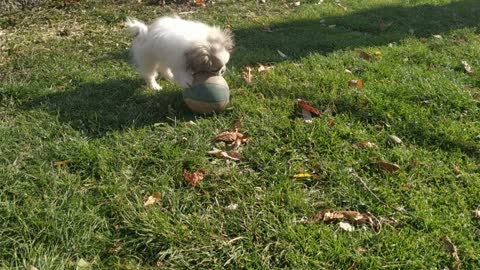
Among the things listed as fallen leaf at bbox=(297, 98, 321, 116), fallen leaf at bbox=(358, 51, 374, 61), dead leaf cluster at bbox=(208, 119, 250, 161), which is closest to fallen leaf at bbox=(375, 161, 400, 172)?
fallen leaf at bbox=(297, 98, 321, 116)

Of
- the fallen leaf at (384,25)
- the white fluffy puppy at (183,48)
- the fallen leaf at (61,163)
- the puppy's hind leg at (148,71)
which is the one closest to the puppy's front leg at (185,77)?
the white fluffy puppy at (183,48)

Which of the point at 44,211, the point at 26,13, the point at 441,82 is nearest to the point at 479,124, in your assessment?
the point at 441,82

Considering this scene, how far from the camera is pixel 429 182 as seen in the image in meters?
3.59

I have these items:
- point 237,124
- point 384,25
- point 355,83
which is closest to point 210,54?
point 237,124

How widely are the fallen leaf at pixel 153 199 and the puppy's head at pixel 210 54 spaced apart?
1238mm

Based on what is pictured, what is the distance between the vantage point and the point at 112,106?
173 inches

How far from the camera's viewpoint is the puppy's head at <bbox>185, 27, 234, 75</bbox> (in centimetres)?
388

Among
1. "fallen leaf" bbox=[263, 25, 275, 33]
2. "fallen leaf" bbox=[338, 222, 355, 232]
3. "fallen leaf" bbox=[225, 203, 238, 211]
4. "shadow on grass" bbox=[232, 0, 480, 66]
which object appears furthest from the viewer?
"fallen leaf" bbox=[263, 25, 275, 33]

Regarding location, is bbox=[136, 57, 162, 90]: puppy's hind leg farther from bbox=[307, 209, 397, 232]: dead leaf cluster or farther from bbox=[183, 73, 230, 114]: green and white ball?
bbox=[307, 209, 397, 232]: dead leaf cluster

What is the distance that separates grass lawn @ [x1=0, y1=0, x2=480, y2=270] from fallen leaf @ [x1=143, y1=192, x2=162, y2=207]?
39 mm

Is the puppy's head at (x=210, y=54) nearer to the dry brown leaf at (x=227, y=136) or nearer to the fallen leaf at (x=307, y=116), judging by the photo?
the dry brown leaf at (x=227, y=136)

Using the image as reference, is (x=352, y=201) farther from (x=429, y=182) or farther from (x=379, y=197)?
(x=429, y=182)

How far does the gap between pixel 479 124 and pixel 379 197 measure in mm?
1700

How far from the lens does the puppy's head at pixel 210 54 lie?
3.88m
